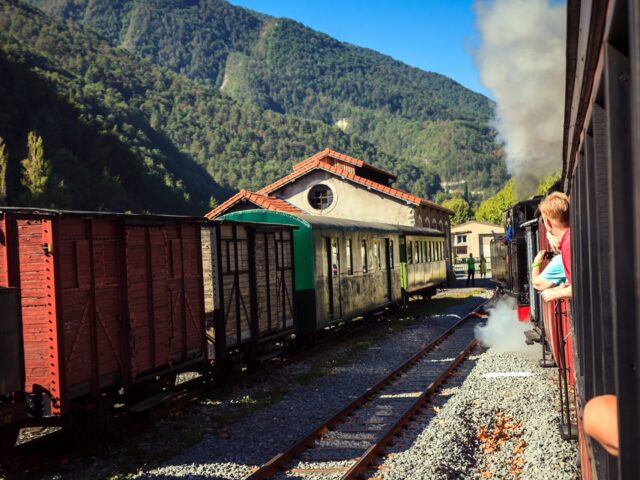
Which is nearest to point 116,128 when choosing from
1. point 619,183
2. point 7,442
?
point 7,442

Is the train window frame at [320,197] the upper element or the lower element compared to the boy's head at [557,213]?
upper

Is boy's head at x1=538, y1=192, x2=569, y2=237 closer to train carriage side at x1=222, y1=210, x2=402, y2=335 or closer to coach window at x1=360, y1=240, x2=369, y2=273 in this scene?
train carriage side at x1=222, y1=210, x2=402, y2=335

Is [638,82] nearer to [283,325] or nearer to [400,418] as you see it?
[400,418]

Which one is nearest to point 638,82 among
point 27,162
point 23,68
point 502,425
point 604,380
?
point 604,380

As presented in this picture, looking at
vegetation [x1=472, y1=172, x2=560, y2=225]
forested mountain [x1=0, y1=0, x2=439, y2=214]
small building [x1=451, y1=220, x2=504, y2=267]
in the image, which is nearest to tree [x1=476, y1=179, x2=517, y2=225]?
vegetation [x1=472, y1=172, x2=560, y2=225]

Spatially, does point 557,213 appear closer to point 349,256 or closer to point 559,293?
point 559,293

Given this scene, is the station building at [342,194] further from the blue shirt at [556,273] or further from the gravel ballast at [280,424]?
the blue shirt at [556,273]

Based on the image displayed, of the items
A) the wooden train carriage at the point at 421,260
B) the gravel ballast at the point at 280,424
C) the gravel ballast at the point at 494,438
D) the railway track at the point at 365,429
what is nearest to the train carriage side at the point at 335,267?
the gravel ballast at the point at 280,424

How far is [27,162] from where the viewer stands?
65.2 metres

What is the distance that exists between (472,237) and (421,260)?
216ft

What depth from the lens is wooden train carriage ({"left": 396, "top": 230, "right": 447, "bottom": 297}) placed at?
2634cm

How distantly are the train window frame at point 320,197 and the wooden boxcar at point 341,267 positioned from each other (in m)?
10.4

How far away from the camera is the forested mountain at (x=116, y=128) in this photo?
78438 millimetres

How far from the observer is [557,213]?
4551 mm
